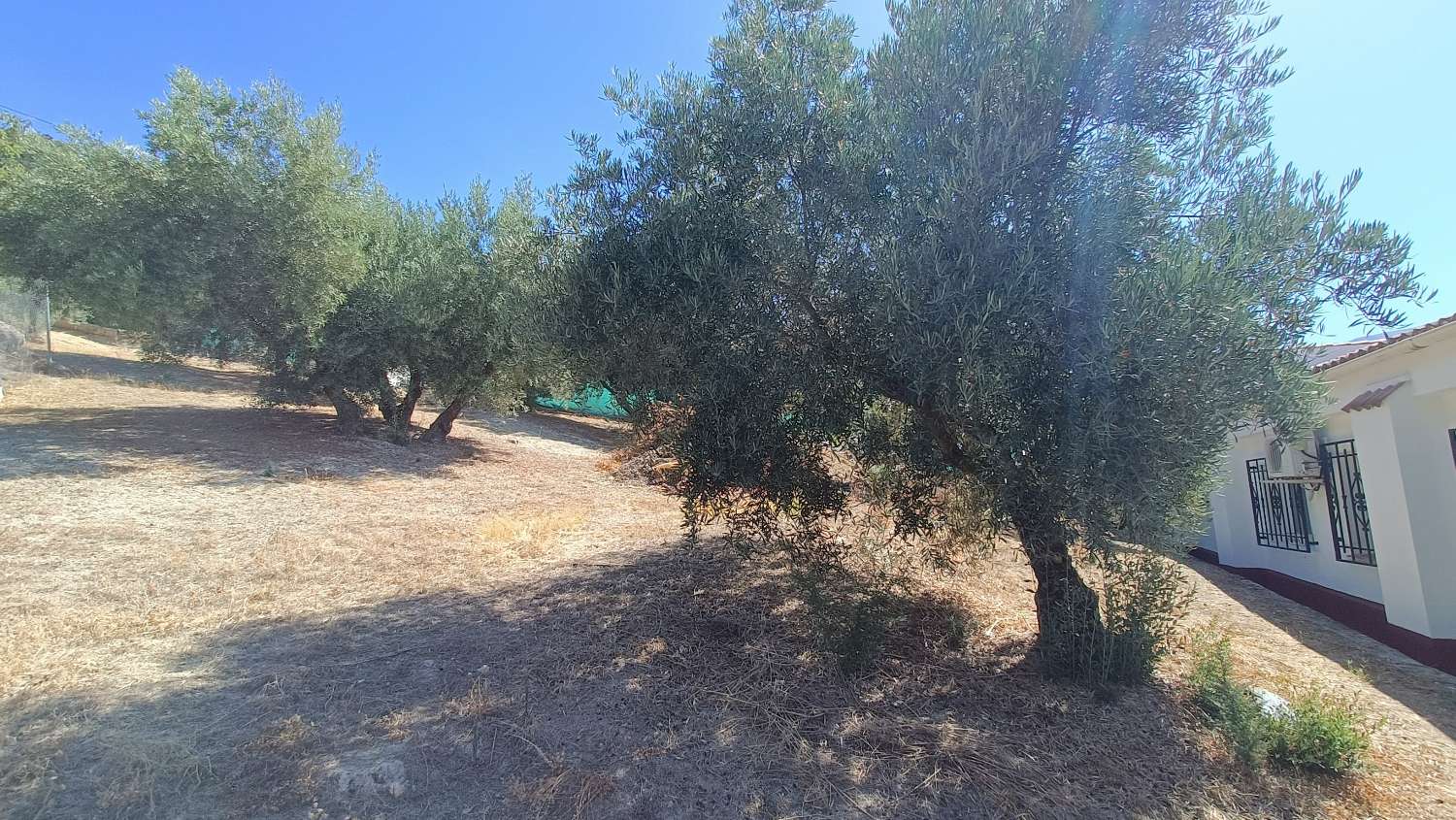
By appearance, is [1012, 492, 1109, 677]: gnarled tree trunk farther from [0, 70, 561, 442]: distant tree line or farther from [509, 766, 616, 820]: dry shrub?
[0, 70, 561, 442]: distant tree line

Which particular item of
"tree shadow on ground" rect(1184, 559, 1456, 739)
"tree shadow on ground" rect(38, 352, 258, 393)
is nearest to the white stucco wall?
"tree shadow on ground" rect(1184, 559, 1456, 739)

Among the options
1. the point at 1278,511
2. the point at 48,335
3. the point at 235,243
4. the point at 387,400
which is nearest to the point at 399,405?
the point at 387,400

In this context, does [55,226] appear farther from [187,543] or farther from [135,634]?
[135,634]

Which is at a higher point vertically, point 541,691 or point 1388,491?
point 541,691

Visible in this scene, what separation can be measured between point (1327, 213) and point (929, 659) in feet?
12.3

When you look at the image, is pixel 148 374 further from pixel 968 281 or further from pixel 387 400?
pixel 968 281

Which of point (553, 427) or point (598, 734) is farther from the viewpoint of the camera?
point (553, 427)

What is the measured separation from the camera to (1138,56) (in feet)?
13.4

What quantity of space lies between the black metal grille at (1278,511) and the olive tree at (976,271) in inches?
247

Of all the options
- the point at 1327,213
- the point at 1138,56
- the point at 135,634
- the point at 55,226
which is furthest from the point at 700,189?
the point at 55,226

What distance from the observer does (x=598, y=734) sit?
3811 millimetres

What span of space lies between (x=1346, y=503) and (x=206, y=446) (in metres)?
16.0

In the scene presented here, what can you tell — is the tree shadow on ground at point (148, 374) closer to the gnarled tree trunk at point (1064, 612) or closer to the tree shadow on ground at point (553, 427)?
the tree shadow on ground at point (553, 427)

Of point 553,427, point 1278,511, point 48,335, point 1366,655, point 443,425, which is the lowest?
point 1366,655
